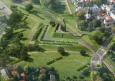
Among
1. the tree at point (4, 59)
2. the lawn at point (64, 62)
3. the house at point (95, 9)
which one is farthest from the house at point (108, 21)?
the tree at point (4, 59)

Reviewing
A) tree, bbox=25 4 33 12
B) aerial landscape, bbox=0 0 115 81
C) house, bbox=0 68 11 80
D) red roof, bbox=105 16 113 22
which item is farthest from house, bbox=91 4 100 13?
house, bbox=0 68 11 80

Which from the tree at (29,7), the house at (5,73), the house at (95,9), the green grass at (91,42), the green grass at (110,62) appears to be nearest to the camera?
the house at (5,73)

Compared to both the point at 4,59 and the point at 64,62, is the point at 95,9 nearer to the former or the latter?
the point at 64,62

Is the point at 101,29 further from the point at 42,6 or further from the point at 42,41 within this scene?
the point at 42,6

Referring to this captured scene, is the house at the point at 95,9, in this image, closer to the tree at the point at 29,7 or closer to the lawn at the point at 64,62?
the tree at the point at 29,7

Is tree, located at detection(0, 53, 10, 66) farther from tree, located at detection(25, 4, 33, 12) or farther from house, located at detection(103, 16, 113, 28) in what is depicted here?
house, located at detection(103, 16, 113, 28)

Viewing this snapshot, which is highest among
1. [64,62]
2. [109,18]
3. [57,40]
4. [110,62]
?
[109,18]

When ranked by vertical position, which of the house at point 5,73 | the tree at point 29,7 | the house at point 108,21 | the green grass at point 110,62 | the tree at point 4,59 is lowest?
the green grass at point 110,62

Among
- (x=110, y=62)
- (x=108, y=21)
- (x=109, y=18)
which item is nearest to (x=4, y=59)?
(x=110, y=62)
